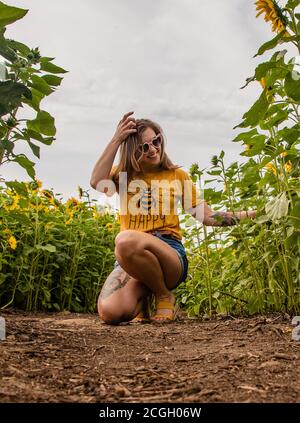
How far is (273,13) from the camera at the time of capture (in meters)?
1.95

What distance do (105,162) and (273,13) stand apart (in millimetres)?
1266

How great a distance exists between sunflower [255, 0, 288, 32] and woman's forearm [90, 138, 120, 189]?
1132 millimetres

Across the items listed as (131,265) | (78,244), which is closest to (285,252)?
(131,265)

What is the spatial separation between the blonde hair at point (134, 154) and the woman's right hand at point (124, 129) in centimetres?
7

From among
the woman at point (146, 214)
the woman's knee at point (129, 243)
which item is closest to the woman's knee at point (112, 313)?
the woman at point (146, 214)

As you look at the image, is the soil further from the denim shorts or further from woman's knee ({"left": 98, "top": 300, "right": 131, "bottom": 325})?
the denim shorts

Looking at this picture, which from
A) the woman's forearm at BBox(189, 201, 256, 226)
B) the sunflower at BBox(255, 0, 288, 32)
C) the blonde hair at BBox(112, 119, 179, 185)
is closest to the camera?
the sunflower at BBox(255, 0, 288, 32)

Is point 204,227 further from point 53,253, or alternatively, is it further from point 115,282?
point 53,253

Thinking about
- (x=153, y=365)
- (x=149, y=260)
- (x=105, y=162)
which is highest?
(x=105, y=162)

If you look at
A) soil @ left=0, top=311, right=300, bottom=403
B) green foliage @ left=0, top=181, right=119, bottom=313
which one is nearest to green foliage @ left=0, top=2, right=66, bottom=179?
soil @ left=0, top=311, right=300, bottom=403

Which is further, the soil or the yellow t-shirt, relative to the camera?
the yellow t-shirt

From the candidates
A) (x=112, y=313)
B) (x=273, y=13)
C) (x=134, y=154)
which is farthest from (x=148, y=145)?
(x=273, y=13)

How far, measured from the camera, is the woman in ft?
9.48

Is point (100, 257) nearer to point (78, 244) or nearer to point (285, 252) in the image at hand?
point (78, 244)
